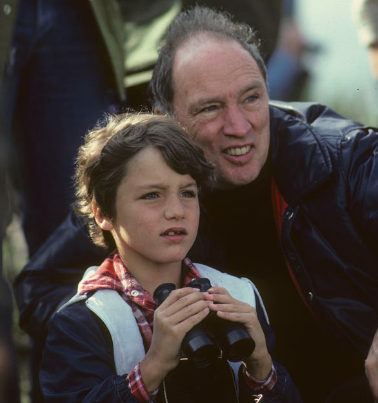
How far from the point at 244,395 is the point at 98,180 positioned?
990 millimetres

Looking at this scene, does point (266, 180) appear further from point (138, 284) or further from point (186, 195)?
point (138, 284)

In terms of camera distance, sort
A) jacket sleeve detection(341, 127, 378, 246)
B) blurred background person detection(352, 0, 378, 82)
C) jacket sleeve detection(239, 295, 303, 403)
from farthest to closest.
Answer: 1. blurred background person detection(352, 0, 378, 82)
2. jacket sleeve detection(341, 127, 378, 246)
3. jacket sleeve detection(239, 295, 303, 403)

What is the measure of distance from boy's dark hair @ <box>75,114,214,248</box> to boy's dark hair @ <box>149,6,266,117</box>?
638 mm

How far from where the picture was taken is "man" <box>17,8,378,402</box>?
121 inches

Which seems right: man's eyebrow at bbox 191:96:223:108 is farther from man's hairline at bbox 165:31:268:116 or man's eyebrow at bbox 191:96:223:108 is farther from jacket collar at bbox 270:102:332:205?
jacket collar at bbox 270:102:332:205

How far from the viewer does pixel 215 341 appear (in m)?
2.25

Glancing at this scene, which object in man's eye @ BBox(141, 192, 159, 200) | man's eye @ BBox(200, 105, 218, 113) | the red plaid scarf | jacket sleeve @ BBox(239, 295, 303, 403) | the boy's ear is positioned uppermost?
man's eye @ BBox(200, 105, 218, 113)

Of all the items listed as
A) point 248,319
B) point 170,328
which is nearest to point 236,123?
point 248,319

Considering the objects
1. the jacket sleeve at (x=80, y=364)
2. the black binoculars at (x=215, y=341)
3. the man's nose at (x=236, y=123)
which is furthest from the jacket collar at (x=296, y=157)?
the jacket sleeve at (x=80, y=364)

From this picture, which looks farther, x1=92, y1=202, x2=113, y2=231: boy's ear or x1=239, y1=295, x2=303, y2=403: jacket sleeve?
x1=92, y1=202, x2=113, y2=231: boy's ear

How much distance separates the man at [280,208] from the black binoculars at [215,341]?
84 centimetres

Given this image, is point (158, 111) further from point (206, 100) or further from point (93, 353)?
point (93, 353)

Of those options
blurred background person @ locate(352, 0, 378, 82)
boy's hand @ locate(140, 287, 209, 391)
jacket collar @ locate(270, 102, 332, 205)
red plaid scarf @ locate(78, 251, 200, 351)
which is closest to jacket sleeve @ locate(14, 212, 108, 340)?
red plaid scarf @ locate(78, 251, 200, 351)

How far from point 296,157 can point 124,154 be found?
0.95 meters
